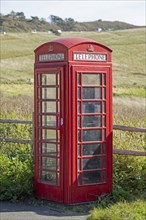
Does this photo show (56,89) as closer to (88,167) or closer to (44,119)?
(44,119)

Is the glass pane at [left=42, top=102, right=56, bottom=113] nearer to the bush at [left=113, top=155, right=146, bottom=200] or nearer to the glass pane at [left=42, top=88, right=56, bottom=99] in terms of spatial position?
the glass pane at [left=42, top=88, right=56, bottom=99]

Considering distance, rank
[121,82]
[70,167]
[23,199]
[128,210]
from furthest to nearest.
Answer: [121,82], [23,199], [70,167], [128,210]

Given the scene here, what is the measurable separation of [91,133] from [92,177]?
0.64 metres

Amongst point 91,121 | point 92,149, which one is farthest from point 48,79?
point 92,149

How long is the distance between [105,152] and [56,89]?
1.17 m

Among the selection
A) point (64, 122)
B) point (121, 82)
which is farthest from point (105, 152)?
point (121, 82)

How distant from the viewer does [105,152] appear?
8.73 metres

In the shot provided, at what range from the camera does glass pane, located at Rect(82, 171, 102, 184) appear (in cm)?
Result: 859

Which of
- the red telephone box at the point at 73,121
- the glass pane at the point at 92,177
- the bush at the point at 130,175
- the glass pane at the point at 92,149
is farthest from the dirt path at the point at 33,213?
the bush at the point at 130,175

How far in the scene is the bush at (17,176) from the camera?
8.96 metres

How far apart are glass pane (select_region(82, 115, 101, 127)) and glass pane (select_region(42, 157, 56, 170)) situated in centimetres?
70

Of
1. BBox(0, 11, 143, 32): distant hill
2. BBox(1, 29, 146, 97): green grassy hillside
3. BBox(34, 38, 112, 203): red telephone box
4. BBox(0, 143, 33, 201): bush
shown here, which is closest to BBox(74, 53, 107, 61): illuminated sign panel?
BBox(34, 38, 112, 203): red telephone box

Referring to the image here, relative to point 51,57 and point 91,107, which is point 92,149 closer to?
point 91,107

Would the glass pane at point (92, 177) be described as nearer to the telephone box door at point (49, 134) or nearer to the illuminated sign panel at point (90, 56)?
the telephone box door at point (49, 134)
